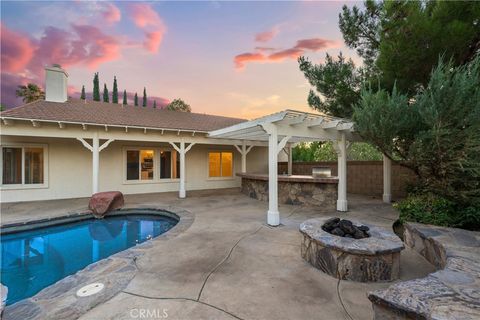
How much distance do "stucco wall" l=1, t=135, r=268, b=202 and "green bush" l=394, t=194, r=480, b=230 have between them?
30.5 ft

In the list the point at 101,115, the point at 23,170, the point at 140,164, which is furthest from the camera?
the point at 140,164

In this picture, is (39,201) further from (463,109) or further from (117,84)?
(117,84)

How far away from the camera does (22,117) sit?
7273 mm

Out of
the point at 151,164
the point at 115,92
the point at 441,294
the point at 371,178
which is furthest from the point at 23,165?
the point at 115,92

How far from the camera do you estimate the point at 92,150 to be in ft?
27.2

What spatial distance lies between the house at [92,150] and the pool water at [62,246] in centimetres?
211

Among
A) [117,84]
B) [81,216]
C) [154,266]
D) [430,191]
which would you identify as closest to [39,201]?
[81,216]

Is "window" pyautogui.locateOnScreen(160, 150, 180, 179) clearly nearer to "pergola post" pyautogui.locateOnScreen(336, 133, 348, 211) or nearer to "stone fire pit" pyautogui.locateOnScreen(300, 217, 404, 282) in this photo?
"pergola post" pyautogui.locateOnScreen(336, 133, 348, 211)

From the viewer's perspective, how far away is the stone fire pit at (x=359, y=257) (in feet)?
10.2

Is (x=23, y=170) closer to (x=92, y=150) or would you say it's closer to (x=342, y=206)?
(x=92, y=150)

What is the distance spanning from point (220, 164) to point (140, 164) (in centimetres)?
427

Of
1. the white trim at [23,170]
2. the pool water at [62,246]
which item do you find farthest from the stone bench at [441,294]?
the white trim at [23,170]

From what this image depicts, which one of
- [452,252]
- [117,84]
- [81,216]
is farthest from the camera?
[117,84]

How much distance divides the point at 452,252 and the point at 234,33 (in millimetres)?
9836
